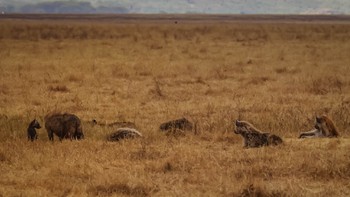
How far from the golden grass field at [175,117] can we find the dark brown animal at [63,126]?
25cm

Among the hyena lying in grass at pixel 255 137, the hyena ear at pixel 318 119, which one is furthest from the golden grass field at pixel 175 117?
the hyena ear at pixel 318 119

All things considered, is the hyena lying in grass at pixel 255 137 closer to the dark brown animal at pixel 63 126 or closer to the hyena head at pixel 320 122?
the hyena head at pixel 320 122

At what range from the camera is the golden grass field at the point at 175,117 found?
7.46m

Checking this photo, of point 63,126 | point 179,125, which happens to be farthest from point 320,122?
point 63,126

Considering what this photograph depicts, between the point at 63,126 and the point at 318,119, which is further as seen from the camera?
the point at 63,126

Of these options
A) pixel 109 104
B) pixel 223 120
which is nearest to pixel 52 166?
pixel 223 120

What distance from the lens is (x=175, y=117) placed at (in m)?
12.9

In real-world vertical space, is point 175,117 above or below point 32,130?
below

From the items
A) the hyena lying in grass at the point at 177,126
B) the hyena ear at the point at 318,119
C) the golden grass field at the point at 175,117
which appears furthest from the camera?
the hyena lying in grass at the point at 177,126

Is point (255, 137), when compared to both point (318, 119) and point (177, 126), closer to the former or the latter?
point (318, 119)

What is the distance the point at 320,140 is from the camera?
30.0 ft

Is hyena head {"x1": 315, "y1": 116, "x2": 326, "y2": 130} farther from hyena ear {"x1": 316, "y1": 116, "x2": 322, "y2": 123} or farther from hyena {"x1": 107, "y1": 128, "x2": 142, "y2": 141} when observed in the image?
hyena {"x1": 107, "y1": 128, "x2": 142, "y2": 141}

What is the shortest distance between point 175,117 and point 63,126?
12.6 ft

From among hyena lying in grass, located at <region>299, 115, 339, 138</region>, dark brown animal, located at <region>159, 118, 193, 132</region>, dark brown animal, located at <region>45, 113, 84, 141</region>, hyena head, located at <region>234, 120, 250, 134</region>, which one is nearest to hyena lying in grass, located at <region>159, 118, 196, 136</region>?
dark brown animal, located at <region>159, 118, 193, 132</region>
